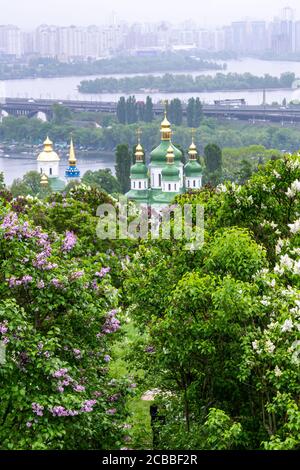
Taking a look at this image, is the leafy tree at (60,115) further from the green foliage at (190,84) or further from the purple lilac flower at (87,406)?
the purple lilac flower at (87,406)

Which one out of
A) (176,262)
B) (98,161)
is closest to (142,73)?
(98,161)

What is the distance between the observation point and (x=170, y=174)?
24031 millimetres

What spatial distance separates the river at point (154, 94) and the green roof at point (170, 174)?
172 feet

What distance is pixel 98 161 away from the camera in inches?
2039

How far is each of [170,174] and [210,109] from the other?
124ft

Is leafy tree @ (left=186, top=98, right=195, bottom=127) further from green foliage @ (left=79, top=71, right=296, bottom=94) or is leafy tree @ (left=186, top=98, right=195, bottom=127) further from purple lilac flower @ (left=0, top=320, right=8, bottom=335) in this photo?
purple lilac flower @ (left=0, top=320, right=8, bottom=335)

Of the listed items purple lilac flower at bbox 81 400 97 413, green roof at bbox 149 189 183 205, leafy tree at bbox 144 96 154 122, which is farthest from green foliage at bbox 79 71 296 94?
purple lilac flower at bbox 81 400 97 413

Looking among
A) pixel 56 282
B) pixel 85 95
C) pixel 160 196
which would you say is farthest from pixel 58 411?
pixel 85 95

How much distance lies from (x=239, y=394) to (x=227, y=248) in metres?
0.68

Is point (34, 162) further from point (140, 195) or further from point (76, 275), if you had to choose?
point (76, 275)

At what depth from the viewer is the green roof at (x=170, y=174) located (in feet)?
78.9

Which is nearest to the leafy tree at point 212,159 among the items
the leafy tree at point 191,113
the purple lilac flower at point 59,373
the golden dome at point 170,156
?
the golden dome at point 170,156

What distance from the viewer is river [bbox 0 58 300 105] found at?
8225 cm

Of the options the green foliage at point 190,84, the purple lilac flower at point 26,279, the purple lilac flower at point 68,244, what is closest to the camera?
the purple lilac flower at point 26,279
